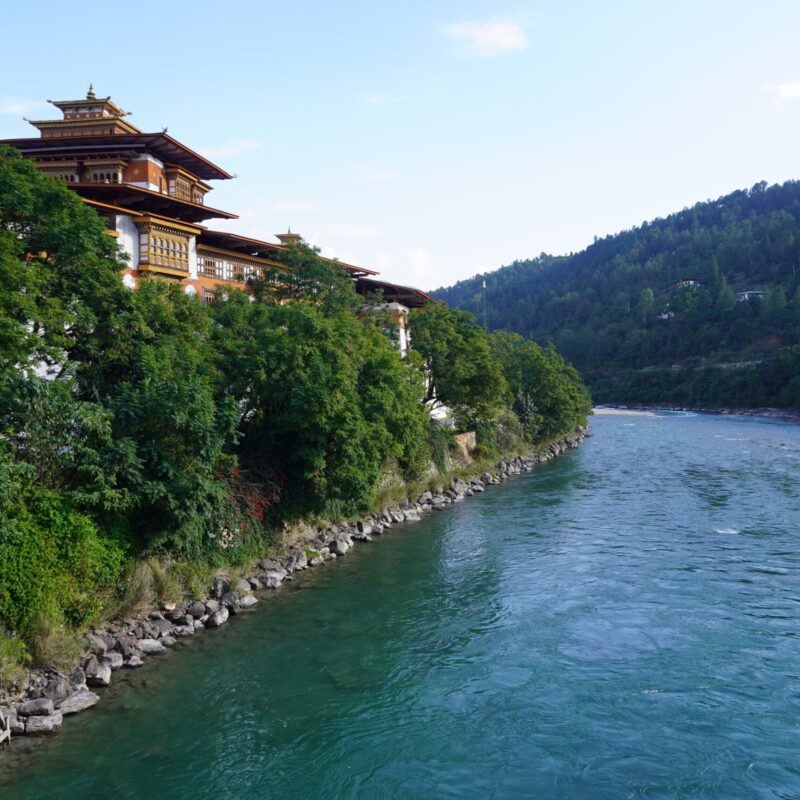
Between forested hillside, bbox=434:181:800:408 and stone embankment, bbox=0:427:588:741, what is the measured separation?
68.6 m

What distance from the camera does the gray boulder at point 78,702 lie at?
35.9 feet

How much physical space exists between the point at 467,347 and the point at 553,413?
16596 mm

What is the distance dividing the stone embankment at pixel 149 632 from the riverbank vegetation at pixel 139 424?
1.44ft

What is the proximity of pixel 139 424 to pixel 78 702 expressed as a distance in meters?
5.55

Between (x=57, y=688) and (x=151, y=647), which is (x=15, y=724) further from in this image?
(x=151, y=647)

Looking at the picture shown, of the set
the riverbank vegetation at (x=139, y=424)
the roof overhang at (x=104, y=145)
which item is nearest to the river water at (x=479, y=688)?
the riverbank vegetation at (x=139, y=424)

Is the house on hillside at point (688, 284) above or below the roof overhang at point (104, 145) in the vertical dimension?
above

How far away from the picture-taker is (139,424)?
46.6ft

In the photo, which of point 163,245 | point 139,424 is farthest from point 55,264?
point 163,245

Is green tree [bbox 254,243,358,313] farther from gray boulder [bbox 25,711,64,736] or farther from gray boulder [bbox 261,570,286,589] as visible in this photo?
gray boulder [bbox 25,711,64,736]

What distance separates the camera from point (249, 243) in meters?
30.3

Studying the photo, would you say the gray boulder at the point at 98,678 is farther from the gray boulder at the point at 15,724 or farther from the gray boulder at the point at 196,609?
the gray boulder at the point at 196,609

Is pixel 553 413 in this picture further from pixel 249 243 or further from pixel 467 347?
pixel 249 243

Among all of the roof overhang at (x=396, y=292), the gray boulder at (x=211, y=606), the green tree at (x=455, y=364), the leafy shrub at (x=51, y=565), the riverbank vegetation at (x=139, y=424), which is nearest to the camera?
the leafy shrub at (x=51, y=565)
